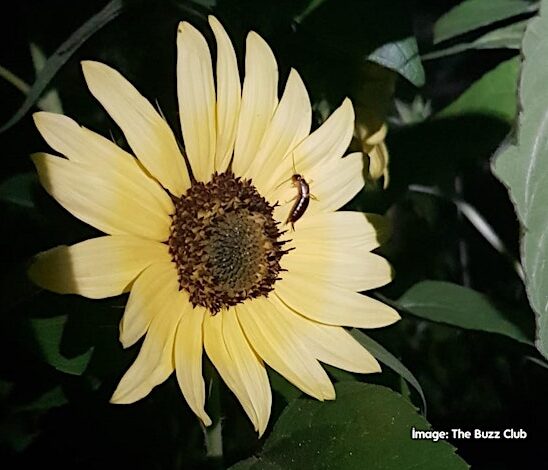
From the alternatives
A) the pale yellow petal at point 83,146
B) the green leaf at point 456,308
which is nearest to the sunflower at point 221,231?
the pale yellow petal at point 83,146

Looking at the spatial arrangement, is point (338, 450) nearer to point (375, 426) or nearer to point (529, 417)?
point (375, 426)

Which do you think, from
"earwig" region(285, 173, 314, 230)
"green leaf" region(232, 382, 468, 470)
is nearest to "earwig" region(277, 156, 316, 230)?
"earwig" region(285, 173, 314, 230)

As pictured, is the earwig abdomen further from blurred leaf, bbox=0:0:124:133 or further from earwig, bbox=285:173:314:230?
blurred leaf, bbox=0:0:124:133

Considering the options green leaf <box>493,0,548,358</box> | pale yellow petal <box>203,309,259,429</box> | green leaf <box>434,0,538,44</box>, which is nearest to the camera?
green leaf <box>493,0,548,358</box>

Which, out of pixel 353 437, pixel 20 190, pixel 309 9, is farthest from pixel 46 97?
pixel 353 437

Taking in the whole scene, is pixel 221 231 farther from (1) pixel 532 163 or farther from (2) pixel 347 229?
(1) pixel 532 163

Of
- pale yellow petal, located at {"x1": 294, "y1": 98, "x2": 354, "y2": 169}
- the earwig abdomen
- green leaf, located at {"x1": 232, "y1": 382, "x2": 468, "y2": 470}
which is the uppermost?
pale yellow petal, located at {"x1": 294, "y1": 98, "x2": 354, "y2": 169}

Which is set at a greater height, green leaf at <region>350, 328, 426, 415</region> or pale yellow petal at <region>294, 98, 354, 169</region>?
pale yellow petal at <region>294, 98, 354, 169</region>
